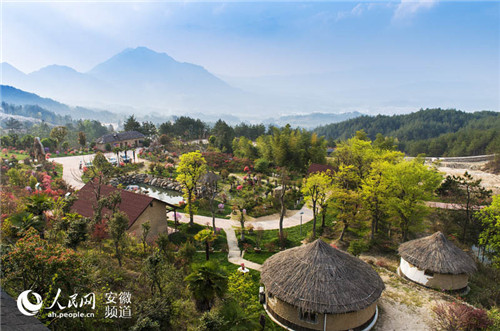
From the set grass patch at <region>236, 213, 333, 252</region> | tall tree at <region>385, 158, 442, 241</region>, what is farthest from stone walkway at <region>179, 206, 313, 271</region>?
tall tree at <region>385, 158, 442, 241</region>

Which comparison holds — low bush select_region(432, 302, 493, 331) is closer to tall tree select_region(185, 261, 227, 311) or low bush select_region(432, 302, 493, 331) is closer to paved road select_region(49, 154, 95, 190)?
tall tree select_region(185, 261, 227, 311)

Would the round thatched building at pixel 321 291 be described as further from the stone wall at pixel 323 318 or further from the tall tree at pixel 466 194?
the tall tree at pixel 466 194

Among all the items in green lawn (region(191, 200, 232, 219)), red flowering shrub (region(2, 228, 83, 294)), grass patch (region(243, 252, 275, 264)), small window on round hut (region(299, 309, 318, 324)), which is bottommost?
grass patch (region(243, 252, 275, 264))

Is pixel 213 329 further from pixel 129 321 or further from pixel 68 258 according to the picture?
pixel 68 258

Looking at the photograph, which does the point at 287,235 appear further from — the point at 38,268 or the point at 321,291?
the point at 38,268

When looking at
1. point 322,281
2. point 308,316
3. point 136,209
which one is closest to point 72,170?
point 136,209

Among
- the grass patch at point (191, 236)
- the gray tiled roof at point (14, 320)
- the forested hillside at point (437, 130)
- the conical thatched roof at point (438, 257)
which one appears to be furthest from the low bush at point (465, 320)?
the forested hillside at point (437, 130)
